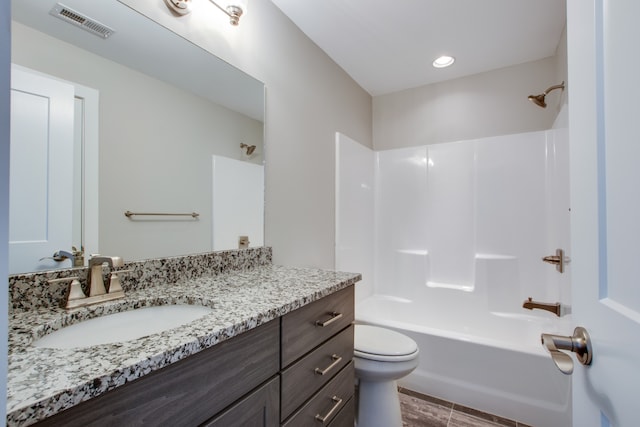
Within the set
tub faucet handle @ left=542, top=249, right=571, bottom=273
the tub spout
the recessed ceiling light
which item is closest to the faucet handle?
the tub spout

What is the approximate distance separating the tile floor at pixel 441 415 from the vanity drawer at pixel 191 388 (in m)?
1.44

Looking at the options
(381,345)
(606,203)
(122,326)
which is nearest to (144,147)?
(122,326)

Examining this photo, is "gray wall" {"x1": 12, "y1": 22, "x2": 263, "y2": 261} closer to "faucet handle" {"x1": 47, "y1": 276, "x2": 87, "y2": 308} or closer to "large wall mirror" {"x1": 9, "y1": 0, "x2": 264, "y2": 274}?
"large wall mirror" {"x1": 9, "y1": 0, "x2": 264, "y2": 274}

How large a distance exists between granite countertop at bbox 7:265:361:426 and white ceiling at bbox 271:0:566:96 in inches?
63.0

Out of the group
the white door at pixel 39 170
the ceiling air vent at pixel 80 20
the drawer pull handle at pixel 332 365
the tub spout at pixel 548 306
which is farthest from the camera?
the tub spout at pixel 548 306

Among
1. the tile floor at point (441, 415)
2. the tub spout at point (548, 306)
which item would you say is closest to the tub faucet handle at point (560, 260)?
the tub spout at point (548, 306)

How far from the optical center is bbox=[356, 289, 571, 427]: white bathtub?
1.68 m

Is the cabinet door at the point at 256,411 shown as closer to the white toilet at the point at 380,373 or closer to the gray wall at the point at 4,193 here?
the gray wall at the point at 4,193

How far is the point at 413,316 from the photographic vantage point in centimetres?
271

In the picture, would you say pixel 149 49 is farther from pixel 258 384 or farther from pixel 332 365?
pixel 332 365

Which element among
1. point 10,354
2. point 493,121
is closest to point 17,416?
point 10,354

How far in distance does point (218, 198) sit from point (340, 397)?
998mm

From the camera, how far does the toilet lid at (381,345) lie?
4.91 feet

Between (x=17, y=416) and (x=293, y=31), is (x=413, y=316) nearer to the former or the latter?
(x=293, y=31)
